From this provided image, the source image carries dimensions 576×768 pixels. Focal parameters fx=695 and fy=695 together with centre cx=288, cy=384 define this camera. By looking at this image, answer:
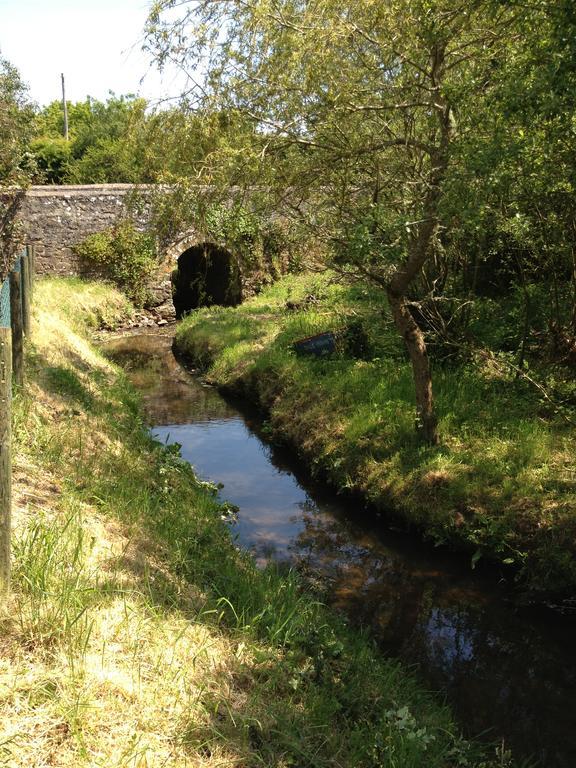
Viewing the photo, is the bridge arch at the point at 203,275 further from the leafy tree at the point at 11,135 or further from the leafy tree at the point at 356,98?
the leafy tree at the point at 356,98

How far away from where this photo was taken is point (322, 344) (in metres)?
11.4

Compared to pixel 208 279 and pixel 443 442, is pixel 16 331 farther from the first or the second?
pixel 208 279

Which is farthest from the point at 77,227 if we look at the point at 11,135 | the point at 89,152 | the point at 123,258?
the point at 89,152

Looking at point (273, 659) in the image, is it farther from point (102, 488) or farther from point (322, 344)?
point (322, 344)

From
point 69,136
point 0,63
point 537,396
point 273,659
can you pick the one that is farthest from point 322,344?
point 69,136

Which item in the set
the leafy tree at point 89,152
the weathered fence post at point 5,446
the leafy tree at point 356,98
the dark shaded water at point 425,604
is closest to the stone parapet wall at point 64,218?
the leafy tree at point 89,152

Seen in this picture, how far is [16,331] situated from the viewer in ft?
25.6

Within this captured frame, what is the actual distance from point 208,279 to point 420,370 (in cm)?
1500

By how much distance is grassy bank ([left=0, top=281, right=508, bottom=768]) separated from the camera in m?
3.04

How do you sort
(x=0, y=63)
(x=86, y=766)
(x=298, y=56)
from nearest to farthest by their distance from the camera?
(x=86, y=766) → (x=298, y=56) → (x=0, y=63)

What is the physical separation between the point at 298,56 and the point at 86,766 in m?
5.65

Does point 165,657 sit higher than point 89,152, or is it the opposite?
point 89,152

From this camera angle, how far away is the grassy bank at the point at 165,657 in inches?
120

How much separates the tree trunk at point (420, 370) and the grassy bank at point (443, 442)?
0.64 feet
